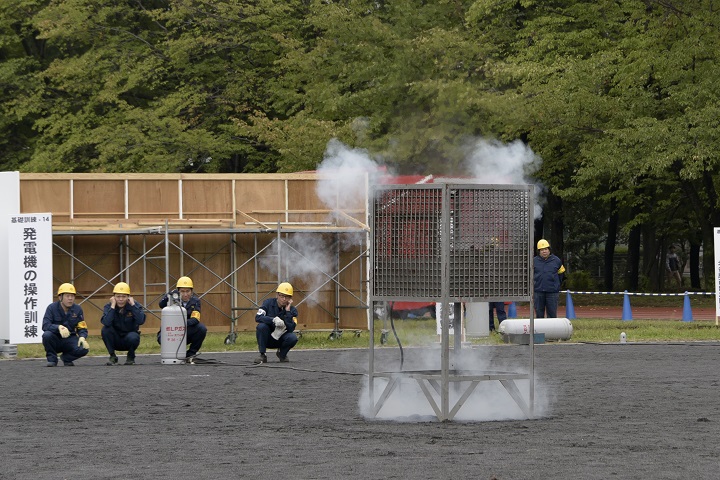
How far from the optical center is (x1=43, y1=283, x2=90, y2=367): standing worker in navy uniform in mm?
21172

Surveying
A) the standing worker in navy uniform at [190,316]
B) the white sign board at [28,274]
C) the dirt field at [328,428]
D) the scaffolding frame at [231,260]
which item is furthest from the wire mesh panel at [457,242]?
the scaffolding frame at [231,260]

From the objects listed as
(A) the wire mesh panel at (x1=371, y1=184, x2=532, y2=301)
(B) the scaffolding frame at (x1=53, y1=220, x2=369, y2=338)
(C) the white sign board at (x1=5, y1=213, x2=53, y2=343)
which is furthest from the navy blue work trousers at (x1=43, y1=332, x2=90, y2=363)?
(A) the wire mesh panel at (x1=371, y1=184, x2=532, y2=301)

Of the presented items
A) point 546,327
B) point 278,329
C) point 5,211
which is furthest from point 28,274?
point 546,327

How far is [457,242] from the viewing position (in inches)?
516

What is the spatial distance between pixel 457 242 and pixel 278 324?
8.65m

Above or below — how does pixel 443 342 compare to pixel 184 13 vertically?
below

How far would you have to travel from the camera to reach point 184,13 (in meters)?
45.2

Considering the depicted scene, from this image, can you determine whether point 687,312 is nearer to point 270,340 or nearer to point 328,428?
point 270,340

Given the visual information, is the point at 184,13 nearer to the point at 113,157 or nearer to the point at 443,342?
the point at 113,157

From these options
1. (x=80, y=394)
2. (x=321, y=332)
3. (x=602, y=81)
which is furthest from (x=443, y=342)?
(x=602, y=81)

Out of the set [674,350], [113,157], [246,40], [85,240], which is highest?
[246,40]

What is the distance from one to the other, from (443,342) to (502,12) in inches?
1245

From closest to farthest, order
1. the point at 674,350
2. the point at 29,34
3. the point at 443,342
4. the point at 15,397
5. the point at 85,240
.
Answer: the point at 443,342 < the point at 15,397 < the point at 674,350 < the point at 85,240 < the point at 29,34

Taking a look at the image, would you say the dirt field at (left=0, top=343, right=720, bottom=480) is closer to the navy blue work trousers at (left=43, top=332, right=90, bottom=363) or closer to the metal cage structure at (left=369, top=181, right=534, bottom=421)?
the metal cage structure at (left=369, top=181, right=534, bottom=421)
